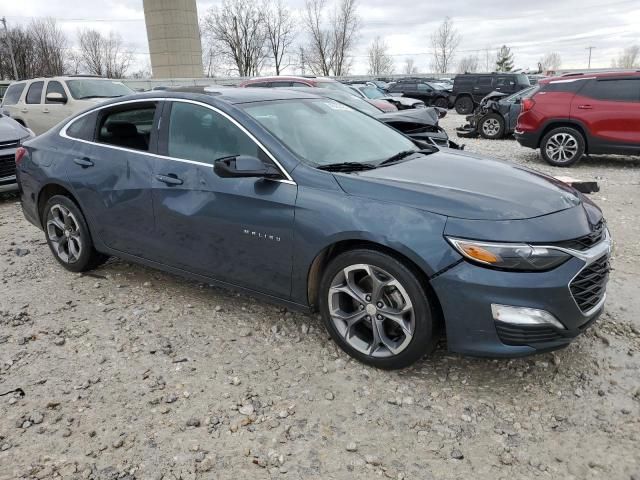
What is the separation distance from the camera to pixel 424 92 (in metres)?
27.1

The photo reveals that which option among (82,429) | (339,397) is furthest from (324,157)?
(82,429)

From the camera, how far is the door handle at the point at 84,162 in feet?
13.9

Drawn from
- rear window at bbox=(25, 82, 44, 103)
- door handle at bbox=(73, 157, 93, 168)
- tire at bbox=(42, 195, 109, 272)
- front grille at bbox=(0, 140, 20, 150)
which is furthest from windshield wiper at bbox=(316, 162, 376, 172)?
rear window at bbox=(25, 82, 44, 103)

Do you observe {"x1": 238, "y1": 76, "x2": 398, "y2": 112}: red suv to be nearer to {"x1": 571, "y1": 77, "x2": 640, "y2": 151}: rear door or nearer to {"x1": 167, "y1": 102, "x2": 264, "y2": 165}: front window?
{"x1": 571, "y1": 77, "x2": 640, "y2": 151}: rear door

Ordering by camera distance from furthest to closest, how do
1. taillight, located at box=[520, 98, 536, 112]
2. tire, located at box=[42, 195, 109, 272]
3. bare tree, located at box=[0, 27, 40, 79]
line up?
bare tree, located at box=[0, 27, 40, 79] < taillight, located at box=[520, 98, 536, 112] < tire, located at box=[42, 195, 109, 272]

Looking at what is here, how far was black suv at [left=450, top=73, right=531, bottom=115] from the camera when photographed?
23.7 meters

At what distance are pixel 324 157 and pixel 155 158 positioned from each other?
128 centimetres

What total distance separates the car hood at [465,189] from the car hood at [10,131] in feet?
21.8

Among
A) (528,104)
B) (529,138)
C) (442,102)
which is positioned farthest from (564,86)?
(442,102)

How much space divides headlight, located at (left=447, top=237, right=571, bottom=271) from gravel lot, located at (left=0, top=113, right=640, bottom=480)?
761mm

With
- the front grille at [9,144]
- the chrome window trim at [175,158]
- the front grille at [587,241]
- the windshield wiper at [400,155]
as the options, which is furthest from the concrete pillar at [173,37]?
the front grille at [587,241]

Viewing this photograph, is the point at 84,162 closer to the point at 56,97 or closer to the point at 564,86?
the point at 56,97

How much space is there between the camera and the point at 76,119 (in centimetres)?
455

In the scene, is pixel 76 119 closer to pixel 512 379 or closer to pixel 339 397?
pixel 339 397
